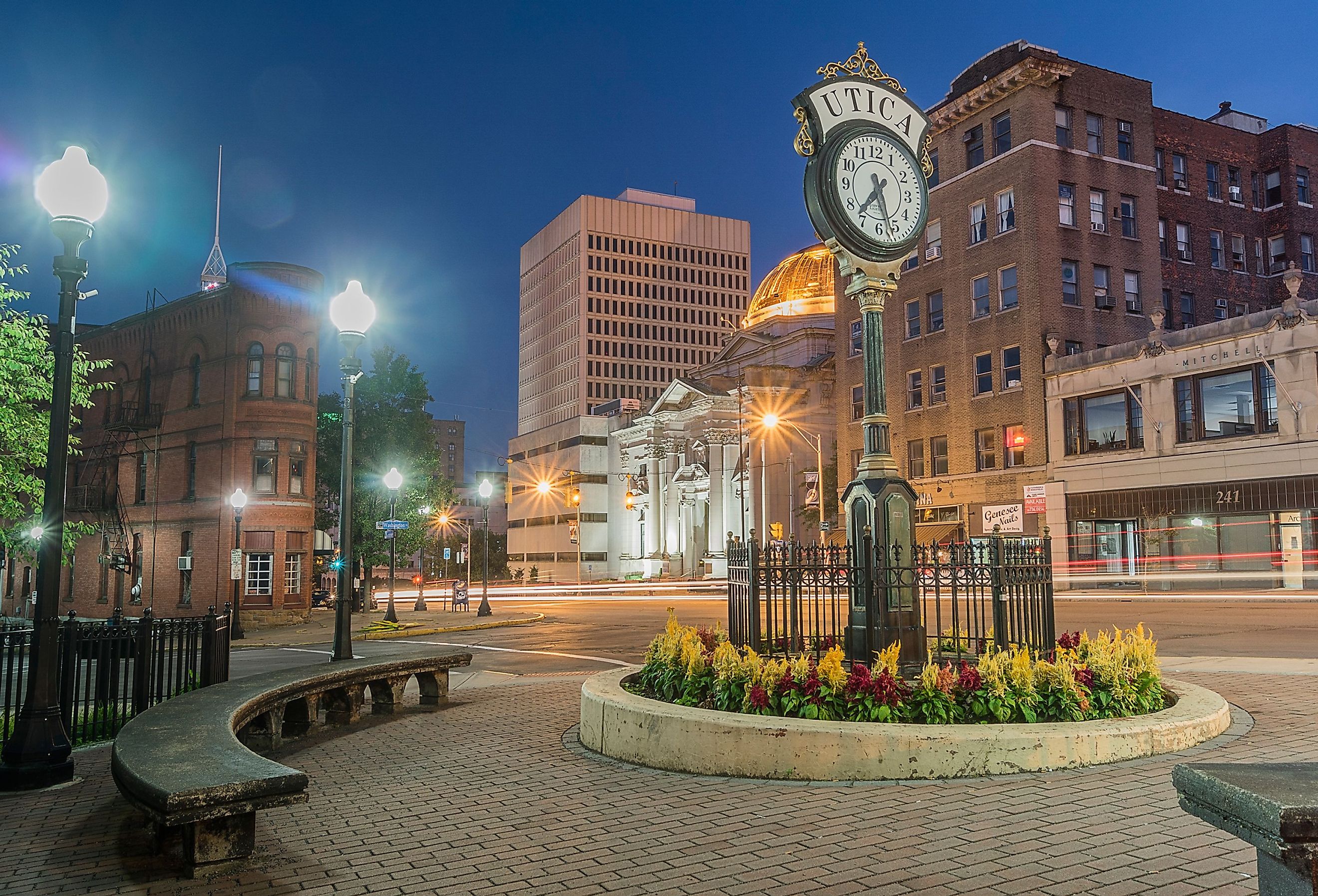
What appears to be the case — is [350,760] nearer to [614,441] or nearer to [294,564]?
[294,564]

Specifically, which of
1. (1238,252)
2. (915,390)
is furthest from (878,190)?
(1238,252)

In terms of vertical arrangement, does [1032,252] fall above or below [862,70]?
above

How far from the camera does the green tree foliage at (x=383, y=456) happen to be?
46969 millimetres

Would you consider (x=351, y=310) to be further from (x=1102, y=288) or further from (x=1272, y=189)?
(x=1272, y=189)

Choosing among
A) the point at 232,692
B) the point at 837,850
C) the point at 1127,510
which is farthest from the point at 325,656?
the point at 1127,510

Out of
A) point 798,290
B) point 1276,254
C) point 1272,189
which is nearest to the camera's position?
point 1276,254

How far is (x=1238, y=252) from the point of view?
51.9 meters

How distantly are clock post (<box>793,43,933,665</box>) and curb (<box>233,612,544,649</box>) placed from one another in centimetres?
1991

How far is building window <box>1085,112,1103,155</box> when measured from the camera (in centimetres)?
4650

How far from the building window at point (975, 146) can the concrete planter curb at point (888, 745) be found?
44009 millimetres

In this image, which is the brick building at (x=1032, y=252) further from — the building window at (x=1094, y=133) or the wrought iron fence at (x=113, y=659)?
the wrought iron fence at (x=113, y=659)

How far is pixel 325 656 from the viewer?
22094 millimetres

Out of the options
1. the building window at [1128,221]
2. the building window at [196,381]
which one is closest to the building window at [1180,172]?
the building window at [1128,221]

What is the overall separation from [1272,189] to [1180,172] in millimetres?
6499
